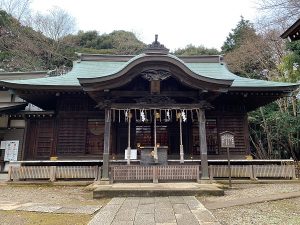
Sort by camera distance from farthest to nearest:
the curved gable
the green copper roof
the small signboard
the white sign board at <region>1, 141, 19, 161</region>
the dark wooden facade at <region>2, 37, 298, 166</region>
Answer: the white sign board at <region>1, 141, 19, 161</region> < the green copper roof < the dark wooden facade at <region>2, 37, 298, 166</region> < the small signboard < the curved gable

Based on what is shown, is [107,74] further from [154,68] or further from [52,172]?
[52,172]

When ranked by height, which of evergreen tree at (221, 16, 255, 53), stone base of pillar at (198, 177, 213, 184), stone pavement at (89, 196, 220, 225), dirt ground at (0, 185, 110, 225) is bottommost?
dirt ground at (0, 185, 110, 225)

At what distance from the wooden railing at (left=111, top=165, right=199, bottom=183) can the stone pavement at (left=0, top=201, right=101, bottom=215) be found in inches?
112

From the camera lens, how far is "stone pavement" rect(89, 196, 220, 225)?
4.95 meters

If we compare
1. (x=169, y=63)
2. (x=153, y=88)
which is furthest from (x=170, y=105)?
(x=169, y=63)

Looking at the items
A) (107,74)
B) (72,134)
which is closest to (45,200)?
(72,134)

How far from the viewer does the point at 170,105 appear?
33.6 feet

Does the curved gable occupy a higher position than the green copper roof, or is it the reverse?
the green copper roof

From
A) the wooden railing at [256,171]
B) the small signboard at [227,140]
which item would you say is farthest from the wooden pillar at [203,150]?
the wooden railing at [256,171]

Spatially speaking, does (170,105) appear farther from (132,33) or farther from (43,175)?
(132,33)

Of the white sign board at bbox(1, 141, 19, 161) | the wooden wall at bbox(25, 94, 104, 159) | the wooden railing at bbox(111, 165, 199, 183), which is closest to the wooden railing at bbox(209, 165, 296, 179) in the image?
the wooden railing at bbox(111, 165, 199, 183)

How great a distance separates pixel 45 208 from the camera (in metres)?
6.45

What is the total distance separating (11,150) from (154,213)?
12.4 metres

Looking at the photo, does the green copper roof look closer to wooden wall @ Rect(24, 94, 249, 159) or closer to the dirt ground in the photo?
wooden wall @ Rect(24, 94, 249, 159)
